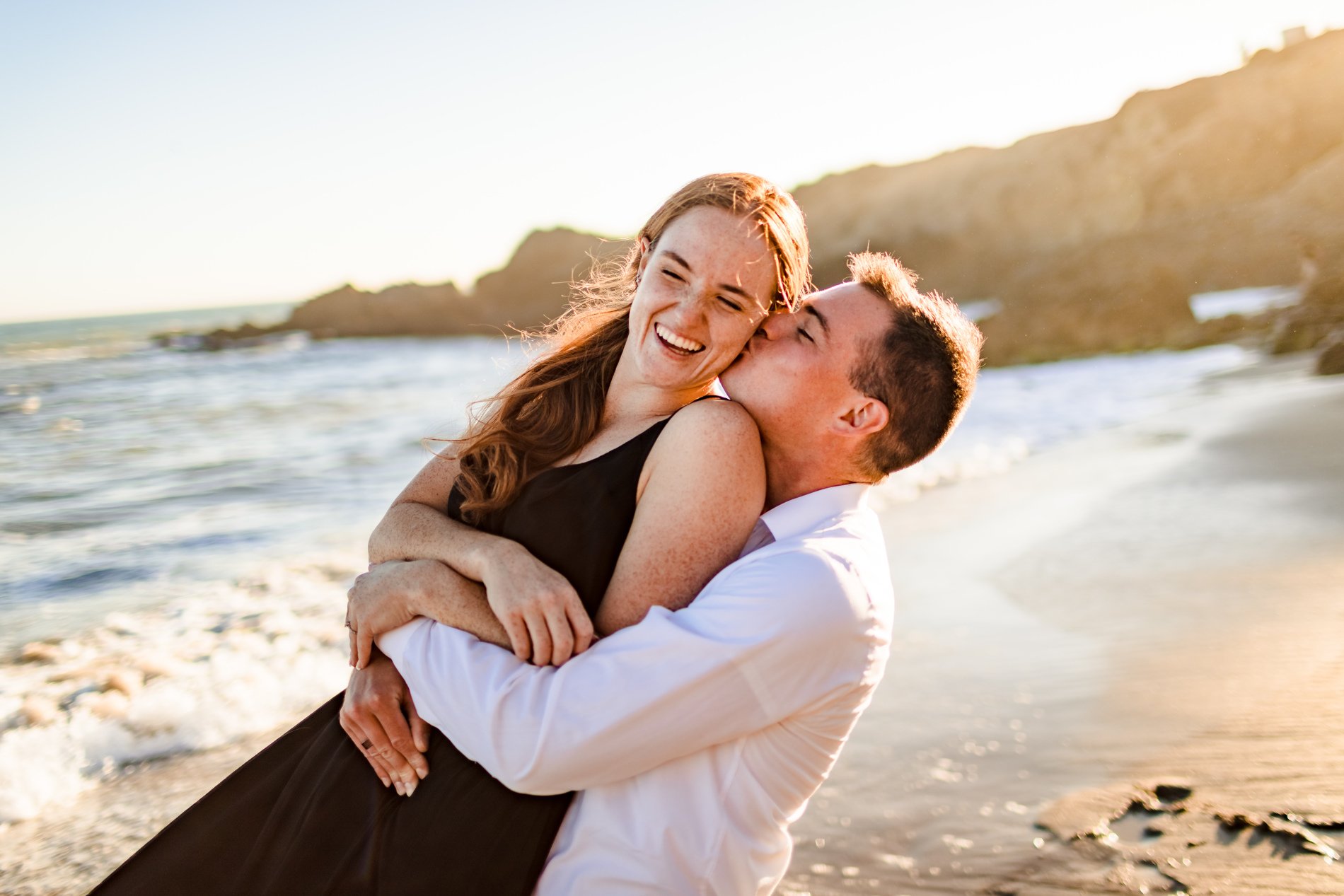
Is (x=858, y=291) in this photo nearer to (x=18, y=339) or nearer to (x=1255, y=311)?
(x=1255, y=311)

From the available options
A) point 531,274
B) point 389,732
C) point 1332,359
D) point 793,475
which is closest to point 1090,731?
point 793,475

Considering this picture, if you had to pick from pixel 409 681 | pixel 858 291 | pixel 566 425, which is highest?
pixel 858 291

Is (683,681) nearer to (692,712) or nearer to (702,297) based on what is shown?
(692,712)

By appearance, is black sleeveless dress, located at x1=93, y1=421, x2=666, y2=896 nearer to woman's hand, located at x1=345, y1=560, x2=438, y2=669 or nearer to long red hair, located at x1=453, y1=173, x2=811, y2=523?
long red hair, located at x1=453, y1=173, x2=811, y2=523

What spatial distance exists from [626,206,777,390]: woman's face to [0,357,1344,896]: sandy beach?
2.07m

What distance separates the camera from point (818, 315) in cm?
246

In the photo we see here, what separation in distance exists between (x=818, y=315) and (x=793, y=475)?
399 mm

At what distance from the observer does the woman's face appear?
96.5 inches

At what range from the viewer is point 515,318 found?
58906 millimetres

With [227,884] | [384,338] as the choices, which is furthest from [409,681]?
[384,338]

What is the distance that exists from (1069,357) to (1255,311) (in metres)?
4.97

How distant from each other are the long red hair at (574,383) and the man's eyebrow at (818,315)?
0.06m

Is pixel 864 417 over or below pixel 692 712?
over

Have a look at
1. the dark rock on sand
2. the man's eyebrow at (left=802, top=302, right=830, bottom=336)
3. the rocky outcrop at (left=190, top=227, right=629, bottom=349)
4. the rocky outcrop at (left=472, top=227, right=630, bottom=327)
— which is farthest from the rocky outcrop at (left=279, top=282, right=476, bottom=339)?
the man's eyebrow at (left=802, top=302, right=830, bottom=336)
